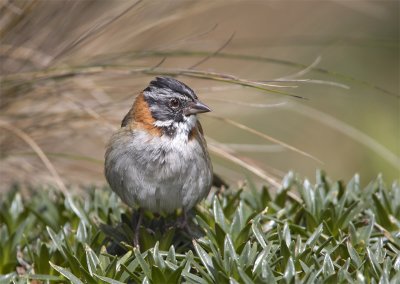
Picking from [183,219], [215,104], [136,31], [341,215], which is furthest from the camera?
[215,104]

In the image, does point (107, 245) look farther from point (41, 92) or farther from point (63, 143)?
point (63, 143)

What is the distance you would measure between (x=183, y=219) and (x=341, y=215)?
0.96m

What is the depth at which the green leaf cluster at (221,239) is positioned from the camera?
346cm

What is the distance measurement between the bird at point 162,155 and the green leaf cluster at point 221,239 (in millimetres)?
163

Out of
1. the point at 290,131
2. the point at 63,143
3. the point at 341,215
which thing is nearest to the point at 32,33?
the point at 63,143

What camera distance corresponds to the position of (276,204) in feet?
15.4

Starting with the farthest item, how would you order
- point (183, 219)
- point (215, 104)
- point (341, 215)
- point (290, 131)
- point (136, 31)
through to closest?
point (290, 131), point (215, 104), point (136, 31), point (183, 219), point (341, 215)

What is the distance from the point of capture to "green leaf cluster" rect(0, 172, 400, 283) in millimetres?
3461

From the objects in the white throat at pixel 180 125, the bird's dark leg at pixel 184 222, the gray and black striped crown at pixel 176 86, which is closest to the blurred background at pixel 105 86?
the gray and black striped crown at pixel 176 86

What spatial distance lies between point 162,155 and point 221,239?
0.66 metres

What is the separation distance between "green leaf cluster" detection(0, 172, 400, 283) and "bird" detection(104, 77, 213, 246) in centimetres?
16

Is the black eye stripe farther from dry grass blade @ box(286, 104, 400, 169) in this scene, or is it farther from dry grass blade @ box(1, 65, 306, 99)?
dry grass blade @ box(286, 104, 400, 169)

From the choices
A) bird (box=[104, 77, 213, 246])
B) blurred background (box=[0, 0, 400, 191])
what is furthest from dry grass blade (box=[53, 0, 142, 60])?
bird (box=[104, 77, 213, 246])

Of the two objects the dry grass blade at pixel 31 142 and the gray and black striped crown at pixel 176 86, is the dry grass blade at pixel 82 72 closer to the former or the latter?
the gray and black striped crown at pixel 176 86
